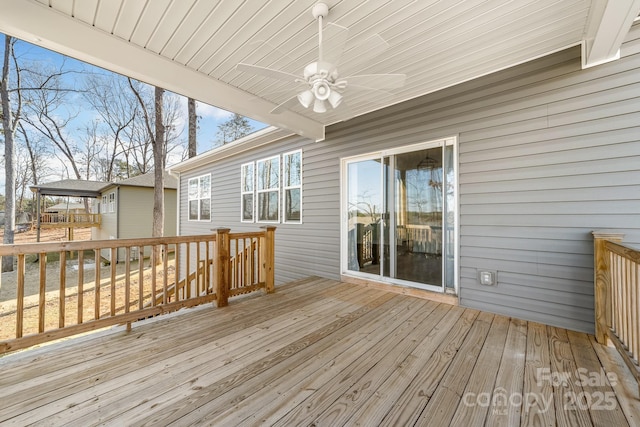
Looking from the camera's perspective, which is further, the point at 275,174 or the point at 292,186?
the point at 275,174

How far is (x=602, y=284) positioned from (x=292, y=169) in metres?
4.73

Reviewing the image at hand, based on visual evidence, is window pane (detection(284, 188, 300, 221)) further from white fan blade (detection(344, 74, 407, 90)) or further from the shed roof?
the shed roof

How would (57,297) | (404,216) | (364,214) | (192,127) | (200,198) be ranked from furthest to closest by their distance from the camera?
(192,127), (200,198), (57,297), (364,214), (404,216)

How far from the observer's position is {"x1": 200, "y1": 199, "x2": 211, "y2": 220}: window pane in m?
7.90

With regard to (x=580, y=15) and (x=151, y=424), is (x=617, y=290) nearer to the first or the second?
(x=580, y=15)

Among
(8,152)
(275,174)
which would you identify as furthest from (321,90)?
(8,152)

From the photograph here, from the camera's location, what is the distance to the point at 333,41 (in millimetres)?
2025

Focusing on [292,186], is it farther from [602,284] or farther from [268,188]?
[602,284]

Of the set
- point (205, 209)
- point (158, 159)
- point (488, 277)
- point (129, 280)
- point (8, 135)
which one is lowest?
point (488, 277)

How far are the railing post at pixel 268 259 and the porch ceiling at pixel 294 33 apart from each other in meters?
2.04

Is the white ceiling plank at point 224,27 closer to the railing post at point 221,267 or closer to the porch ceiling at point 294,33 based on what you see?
the porch ceiling at point 294,33

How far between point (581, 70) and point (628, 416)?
2.90 metres

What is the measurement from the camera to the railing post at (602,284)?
2.22 meters

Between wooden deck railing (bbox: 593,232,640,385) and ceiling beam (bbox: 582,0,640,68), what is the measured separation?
5.33 feet
